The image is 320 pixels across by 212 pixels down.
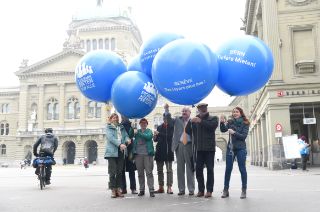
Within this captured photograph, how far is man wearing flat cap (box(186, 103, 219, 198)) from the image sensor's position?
8.62 m

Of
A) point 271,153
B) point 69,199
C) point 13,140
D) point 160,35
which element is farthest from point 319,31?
point 13,140

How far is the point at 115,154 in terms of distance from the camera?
9227mm

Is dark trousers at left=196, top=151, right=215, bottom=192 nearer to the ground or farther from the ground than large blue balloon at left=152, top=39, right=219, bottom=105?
nearer to the ground

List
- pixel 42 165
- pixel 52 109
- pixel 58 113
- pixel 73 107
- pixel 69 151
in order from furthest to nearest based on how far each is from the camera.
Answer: pixel 52 109, pixel 58 113, pixel 73 107, pixel 69 151, pixel 42 165

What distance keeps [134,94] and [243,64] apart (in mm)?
2227

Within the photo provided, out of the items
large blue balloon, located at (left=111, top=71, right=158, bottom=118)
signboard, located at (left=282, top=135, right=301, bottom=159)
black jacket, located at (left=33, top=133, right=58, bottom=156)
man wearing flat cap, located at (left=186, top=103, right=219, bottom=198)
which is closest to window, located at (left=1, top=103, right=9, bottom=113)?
signboard, located at (left=282, top=135, right=301, bottom=159)

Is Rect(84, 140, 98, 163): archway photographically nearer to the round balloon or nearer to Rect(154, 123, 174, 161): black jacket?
the round balloon

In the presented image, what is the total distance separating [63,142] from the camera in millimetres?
72062

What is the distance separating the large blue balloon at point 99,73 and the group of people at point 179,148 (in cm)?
65

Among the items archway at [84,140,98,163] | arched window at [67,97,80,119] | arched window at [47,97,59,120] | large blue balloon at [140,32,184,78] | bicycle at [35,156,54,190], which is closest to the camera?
large blue balloon at [140,32,184,78]

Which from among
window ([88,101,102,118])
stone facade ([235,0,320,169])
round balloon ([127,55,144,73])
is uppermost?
window ([88,101,102,118])

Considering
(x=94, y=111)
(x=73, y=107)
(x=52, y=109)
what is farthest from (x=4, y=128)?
(x=94, y=111)

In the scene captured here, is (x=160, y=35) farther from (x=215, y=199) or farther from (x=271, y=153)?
(x=271, y=153)

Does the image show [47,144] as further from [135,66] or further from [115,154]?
[135,66]
